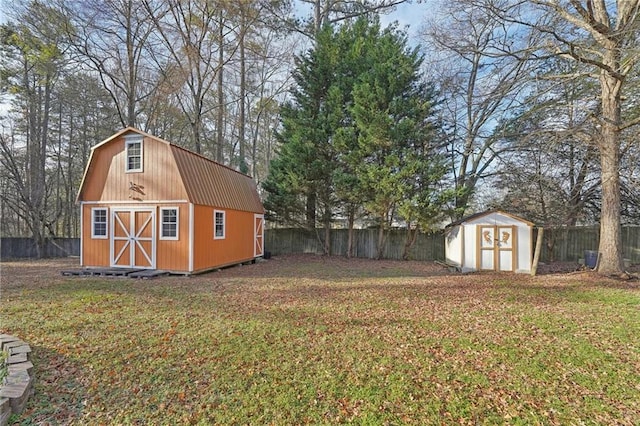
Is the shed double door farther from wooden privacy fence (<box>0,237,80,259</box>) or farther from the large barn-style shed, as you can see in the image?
wooden privacy fence (<box>0,237,80,259</box>)

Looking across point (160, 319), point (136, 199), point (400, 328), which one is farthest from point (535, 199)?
point (136, 199)

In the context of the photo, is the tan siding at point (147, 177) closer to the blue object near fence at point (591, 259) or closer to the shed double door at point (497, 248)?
the shed double door at point (497, 248)

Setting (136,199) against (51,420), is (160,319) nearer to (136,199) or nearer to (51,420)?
(51,420)

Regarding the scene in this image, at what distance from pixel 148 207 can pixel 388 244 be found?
1053 centimetres

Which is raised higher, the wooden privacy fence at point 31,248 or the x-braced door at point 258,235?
the x-braced door at point 258,235

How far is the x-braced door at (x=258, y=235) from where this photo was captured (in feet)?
44.0

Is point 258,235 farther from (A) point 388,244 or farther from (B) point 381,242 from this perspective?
(A) point 388,244

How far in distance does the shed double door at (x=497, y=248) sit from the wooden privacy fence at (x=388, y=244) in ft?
12.5

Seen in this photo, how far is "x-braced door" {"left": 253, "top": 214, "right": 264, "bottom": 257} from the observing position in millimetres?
13422

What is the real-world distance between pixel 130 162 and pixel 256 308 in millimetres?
7298

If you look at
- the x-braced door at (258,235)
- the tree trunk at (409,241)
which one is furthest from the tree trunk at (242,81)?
the tree trunk at (409,241)

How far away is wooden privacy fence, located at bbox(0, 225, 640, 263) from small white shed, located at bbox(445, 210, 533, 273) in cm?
355

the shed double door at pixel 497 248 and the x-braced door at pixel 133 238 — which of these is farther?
the shed double door at pixel 497 248

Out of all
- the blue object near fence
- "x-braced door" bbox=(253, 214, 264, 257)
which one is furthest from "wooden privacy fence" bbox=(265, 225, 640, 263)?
"x-braced door" bbox=(253, 214, 264, 257)
